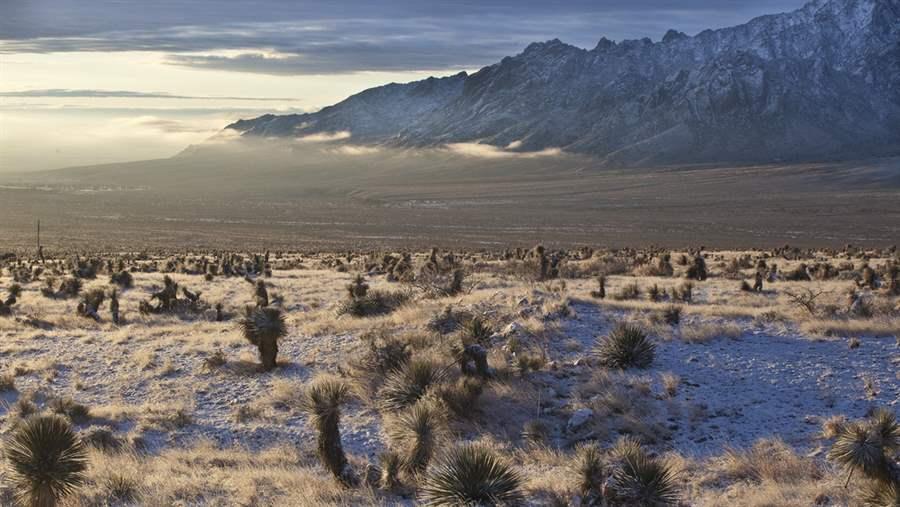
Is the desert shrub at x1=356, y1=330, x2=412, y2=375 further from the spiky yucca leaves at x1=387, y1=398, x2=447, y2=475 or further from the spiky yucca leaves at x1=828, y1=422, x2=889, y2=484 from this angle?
the spiky yucca leaves at x1=828, y1=422, x2=889, y2=484

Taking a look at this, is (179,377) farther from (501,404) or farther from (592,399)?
(592,399)

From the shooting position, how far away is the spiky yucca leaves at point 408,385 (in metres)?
11.8

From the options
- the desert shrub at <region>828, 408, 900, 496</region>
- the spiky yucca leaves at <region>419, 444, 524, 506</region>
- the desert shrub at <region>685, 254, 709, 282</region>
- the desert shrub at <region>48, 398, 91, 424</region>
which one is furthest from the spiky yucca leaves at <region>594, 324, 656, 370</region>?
the desert shrub at <region>685, 254, 709, 282</region>

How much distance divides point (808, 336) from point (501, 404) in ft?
18.8

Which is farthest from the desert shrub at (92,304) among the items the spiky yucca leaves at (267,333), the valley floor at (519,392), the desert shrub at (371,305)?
the spiky yucca leaves at (267,333)

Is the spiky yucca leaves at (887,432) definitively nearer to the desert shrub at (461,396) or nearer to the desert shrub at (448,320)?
the desert shrub at (461,396)

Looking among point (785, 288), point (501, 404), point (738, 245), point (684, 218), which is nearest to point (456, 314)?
point (501, 404)

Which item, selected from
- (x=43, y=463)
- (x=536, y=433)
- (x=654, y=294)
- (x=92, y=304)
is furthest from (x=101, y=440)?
(x=654, y=294)

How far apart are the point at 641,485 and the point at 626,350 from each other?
5191 mm

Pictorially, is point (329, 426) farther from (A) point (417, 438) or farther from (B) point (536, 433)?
(B) point (536, 433)

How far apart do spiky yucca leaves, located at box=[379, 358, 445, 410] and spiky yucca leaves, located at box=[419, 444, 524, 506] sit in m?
3.80

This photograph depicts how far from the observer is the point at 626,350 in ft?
43.4

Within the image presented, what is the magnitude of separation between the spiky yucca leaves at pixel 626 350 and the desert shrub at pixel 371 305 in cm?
654

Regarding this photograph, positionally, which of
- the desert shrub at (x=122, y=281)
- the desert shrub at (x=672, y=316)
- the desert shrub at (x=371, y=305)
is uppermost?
the desert shrub at (x=672, y=316)
